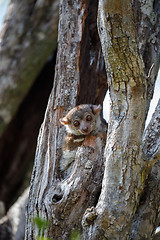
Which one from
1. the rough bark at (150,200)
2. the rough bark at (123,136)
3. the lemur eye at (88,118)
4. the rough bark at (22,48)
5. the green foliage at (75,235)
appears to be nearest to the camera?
the green foliage at (75,235)

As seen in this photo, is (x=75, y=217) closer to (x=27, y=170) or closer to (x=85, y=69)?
(x=85, y=69)

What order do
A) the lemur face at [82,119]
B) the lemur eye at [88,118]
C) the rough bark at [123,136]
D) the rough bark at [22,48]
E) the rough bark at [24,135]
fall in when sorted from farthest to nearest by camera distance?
1. the rough bark at [24,135]
2. the rough bark at [22,48]
3. the lemur eye at [88,118]
4. the lemur face at [82,119]
5. the rough bark at [123,136]

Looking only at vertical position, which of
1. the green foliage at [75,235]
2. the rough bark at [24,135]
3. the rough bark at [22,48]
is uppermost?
the rough bark at [22,48]

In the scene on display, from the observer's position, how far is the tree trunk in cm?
296

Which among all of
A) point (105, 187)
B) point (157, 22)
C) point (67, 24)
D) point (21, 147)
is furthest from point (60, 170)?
point (21, 147)

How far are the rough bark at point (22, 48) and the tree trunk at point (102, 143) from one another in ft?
2.91

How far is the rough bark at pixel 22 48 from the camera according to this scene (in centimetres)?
534

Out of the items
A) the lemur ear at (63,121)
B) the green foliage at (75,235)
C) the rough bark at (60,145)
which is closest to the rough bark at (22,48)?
the rough bark at (60,145)

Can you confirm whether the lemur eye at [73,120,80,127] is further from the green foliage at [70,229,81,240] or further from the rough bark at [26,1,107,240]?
the green foliage at [70,229,81,240]

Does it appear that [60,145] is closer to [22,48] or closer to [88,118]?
[88,118]

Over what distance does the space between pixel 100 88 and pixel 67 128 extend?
0.83m

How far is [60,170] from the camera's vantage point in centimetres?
412

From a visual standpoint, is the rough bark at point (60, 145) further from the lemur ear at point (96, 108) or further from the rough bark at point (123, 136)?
the rough bark at point (123, 136)

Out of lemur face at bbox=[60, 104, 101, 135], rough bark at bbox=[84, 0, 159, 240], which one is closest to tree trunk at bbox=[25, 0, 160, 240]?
rough bark at bbox=[84, 0, 159, 240]
